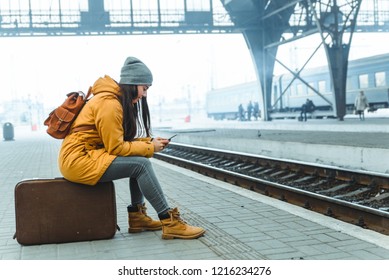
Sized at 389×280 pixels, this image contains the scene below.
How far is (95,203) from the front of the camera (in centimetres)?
424

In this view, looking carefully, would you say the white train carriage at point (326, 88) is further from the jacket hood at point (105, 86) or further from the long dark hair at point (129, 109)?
the jacket hood at point (105, 86)

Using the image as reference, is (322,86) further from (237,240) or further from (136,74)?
(136,74)

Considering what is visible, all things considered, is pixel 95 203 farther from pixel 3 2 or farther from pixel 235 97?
pixel 235 97

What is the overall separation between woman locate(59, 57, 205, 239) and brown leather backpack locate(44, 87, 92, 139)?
2.2 inches

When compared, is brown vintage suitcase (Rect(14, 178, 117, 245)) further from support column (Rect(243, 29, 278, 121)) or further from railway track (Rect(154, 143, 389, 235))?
support column (Rect(243, 29, 278, 121))

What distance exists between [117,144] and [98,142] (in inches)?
9.7

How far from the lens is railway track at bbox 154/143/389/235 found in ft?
17.1

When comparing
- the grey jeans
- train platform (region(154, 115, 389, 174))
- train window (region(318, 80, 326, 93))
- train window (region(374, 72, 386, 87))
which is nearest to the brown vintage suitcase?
the grey jeans

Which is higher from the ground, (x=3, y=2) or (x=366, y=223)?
(x=3, y=2)

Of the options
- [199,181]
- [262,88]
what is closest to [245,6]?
A: [262,88]

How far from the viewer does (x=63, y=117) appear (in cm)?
413

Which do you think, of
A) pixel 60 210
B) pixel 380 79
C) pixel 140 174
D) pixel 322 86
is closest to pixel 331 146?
pixel 140 174
